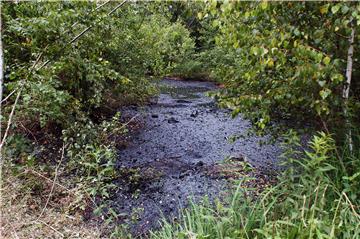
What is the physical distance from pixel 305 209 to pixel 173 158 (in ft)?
7.34

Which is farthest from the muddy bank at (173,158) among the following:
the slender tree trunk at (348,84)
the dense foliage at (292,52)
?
the slender tree trunk at (348,84)

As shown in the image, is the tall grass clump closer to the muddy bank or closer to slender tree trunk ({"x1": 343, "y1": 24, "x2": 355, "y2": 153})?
slender tree trunk ({"x1": 343, "y1": 24, "x2": 355, "y2": 153})

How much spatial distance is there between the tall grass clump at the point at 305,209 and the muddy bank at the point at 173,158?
28.4 inches

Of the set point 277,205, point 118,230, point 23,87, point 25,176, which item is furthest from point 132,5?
point 277,205

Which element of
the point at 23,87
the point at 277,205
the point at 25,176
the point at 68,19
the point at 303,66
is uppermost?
the point at 68,19

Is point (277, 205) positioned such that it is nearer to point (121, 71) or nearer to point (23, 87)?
point (23, 87)

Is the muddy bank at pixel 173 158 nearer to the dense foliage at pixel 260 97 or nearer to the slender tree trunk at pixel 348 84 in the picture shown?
the dense foliage at pixel 260 97

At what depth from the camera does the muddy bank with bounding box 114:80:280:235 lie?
305 cm

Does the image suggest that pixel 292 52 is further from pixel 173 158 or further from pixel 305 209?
pixel 173 158

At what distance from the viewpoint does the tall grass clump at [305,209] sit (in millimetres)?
1776

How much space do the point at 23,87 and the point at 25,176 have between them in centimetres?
78

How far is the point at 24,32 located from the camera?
2.58 meters

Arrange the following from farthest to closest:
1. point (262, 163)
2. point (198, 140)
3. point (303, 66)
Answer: point (198, 140)
point (262, 163)
point (303, 66)

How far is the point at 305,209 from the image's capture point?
1.83 metres
